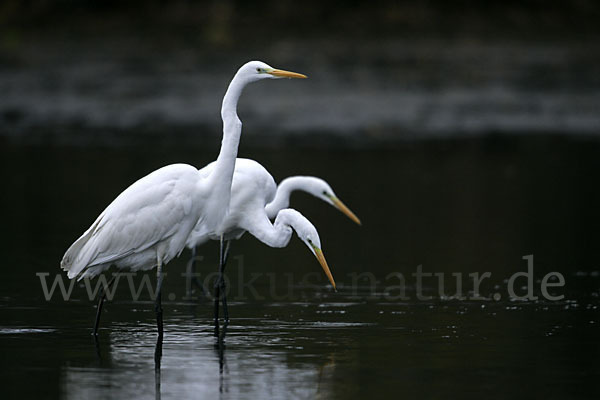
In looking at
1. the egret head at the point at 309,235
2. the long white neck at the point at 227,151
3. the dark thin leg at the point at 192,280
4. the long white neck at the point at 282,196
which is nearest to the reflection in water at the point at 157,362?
the long white neck at the point at 227,151

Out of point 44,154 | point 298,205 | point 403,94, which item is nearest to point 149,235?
point 298,205

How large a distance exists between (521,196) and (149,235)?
21.7ft

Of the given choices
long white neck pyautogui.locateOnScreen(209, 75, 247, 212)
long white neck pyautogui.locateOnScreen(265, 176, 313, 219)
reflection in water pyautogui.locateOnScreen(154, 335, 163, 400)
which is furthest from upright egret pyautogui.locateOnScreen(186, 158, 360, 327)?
reflection in water pyautogui.locateOnScreen(154, 335, 163, 400)

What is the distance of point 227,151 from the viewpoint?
7484 millimetres

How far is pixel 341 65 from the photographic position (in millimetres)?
20047

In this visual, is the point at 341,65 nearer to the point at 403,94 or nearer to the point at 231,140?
the point at 403,94

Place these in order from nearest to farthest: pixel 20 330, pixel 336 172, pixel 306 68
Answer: pixel 20 330 → pixel 336 172 → pixel 306 68

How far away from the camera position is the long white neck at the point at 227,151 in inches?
295

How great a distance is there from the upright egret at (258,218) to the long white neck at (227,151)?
188 millimetres

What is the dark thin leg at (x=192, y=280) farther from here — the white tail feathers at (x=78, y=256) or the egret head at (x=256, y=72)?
Result: the egret head at (x=256, y=72)

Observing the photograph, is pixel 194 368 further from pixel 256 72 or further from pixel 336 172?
pixel 336 172

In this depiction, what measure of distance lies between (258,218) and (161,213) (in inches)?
43.2

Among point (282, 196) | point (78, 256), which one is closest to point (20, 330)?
point (78, 256)

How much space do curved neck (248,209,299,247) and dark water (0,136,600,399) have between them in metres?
0.48
